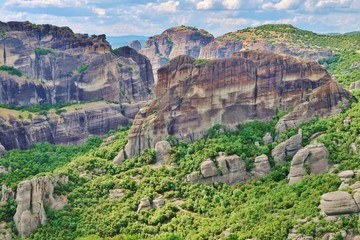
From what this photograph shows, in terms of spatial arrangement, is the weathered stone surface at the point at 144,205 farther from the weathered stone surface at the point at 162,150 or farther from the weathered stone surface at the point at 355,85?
the weathered stone surface at the point at 355,85

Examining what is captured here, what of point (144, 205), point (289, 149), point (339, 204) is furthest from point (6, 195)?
point (339, 204)

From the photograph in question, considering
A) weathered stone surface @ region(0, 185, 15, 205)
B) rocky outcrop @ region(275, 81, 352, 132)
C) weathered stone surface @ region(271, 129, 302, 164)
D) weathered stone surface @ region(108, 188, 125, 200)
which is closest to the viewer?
weathered stone surface @ region(0, 185, 15, 205)

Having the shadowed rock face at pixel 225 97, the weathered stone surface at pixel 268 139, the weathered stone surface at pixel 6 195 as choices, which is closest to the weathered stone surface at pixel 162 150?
the shadowed rock face at pixel 225 97

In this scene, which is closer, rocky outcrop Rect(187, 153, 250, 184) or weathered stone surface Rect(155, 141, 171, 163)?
rocky outcrop Rect(187, 153, 250, 184)

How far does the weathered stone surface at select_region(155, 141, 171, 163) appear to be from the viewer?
74887mm

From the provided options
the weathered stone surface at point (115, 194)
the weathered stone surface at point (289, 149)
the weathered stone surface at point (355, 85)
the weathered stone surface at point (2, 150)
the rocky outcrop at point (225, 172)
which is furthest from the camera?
the weathered stone surface at point (2, 150)

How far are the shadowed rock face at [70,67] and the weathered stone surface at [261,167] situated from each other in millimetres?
57764

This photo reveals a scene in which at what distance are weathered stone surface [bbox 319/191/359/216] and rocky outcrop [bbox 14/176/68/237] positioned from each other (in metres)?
31.3

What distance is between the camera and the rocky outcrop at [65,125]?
328ft

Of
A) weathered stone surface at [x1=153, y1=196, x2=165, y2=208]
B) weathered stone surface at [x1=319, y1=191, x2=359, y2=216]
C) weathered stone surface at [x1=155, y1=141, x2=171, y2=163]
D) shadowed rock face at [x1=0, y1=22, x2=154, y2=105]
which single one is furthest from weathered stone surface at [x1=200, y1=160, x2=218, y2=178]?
shadowed rock face at [x1=0, y1=22, x2=154, y2=105]

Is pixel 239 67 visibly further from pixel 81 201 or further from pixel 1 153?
pixel 1 153

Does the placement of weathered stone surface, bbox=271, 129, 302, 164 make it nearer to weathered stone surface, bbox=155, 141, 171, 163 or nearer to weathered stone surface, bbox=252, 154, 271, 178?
weathered stone surface, bbox=252, 154, 271, 178

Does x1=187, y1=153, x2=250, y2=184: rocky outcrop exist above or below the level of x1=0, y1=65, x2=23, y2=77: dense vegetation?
below

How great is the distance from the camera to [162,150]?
75.2m
